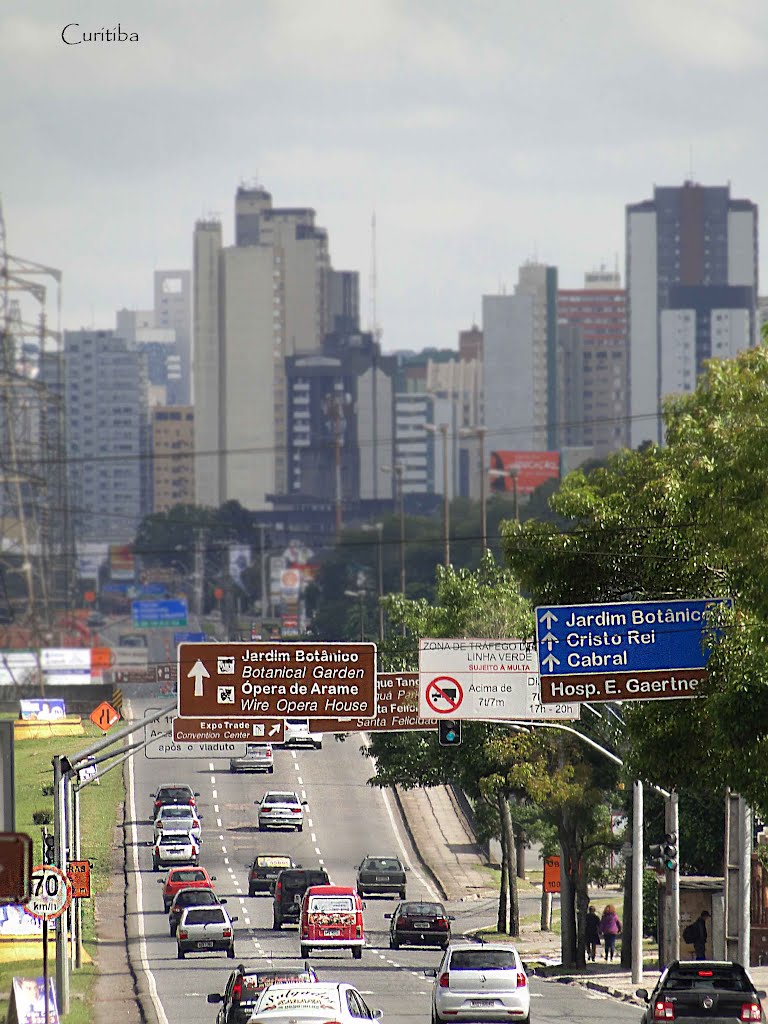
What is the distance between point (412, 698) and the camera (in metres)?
37.5

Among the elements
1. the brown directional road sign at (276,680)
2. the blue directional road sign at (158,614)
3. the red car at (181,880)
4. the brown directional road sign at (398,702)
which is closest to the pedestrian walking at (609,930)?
the red car at (181,880)

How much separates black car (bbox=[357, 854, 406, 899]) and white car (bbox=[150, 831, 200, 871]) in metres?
7.65

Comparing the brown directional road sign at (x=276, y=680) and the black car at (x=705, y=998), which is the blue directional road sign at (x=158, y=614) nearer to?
the brown directional road sign at (x=276, y=680)

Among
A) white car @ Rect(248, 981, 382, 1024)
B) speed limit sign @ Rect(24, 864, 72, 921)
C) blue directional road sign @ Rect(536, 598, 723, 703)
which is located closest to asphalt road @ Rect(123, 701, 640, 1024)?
speed limit sign @ Rect(24, 864, 72, 921)

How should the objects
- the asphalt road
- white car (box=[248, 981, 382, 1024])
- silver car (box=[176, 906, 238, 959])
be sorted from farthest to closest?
1. silver car (box=[176, 906, 238, 959])
2. the asphalt road
3. white car (box=[248, 981, 382, 1024])

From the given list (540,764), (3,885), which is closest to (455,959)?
(3,885)

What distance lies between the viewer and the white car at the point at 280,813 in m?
83.5

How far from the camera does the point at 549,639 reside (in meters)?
29.3

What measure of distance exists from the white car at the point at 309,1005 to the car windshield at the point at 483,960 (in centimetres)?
640

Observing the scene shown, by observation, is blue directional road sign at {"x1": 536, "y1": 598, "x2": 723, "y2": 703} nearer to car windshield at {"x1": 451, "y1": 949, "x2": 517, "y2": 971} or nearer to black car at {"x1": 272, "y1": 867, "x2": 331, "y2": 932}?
car windshield at {"x1": 451, "y1": 949, "x2": 517, "y2": 971}

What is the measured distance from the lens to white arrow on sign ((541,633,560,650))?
96.1 ft

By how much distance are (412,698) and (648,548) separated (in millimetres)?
8631

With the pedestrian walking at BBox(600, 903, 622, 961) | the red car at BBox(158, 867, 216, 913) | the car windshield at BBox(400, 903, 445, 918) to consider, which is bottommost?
the pedestrian walking at BBox(600, 903, 622, 961)

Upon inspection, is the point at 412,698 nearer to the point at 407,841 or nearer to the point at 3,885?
the point at 3,885
